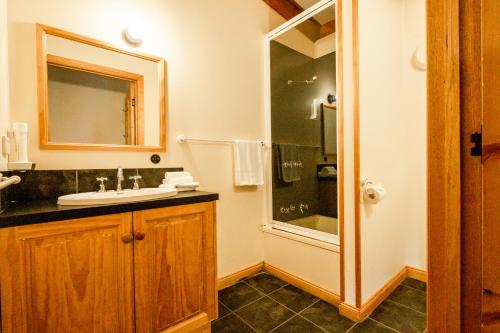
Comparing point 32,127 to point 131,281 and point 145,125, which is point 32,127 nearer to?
point 145,125

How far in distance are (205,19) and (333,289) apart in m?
2.29

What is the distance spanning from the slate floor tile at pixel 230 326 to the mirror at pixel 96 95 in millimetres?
1212

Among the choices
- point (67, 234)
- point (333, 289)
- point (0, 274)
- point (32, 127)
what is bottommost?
point (333, 289)

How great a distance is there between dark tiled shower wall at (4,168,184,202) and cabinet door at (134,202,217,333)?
1.63 feet

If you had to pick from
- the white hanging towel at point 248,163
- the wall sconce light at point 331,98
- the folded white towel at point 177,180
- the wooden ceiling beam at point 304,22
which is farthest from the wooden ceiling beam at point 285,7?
the folded white towel at point 177,180

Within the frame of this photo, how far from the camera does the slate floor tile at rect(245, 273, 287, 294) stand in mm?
1996

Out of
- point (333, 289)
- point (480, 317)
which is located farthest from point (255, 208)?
point (480, 317)

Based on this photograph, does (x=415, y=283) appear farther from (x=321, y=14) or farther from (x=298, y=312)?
(x=321, y=14)

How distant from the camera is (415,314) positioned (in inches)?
64.2

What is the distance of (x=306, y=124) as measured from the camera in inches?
111

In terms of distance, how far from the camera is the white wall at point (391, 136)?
1661 mm

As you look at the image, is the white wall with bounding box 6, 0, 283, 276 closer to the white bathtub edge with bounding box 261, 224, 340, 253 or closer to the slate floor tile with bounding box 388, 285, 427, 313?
the white bathtub edge with bounding box 261, 224, 340, 253

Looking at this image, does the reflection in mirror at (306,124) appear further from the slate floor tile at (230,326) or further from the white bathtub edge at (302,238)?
the slate floor tile at (230,326)

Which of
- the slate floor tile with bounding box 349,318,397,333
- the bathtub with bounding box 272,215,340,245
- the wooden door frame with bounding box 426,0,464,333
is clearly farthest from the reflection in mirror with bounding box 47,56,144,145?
the slate floor tile with bounding box 349,318,397,333
